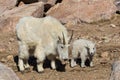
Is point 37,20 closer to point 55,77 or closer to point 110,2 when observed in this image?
point 55,77

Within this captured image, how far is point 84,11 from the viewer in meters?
16.3

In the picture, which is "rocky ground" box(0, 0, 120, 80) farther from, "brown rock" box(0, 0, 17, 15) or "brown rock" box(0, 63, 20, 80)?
"brown rock" box(0, 63, 20, 80)

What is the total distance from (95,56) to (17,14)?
4.94 metres

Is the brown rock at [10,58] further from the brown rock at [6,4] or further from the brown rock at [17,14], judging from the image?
the brown rock at [6,4]

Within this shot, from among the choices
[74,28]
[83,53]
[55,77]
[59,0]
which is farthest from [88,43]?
[59,0]

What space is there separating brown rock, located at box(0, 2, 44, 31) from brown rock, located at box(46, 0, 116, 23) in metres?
0.61

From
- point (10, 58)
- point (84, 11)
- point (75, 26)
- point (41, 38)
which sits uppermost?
point (41, 38)

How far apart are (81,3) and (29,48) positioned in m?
6.05

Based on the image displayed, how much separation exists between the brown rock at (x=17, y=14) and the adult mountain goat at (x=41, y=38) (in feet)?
15.0

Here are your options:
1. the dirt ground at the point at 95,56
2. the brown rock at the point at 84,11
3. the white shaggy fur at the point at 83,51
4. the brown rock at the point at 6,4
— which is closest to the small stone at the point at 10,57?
the dirt ground at the point at 95,56

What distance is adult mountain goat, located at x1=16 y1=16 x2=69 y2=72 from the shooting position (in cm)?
1067

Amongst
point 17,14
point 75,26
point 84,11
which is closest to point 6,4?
point 17,14

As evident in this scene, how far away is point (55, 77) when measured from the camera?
34.5ft

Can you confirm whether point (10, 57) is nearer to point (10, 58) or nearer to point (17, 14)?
point (10, 58)
